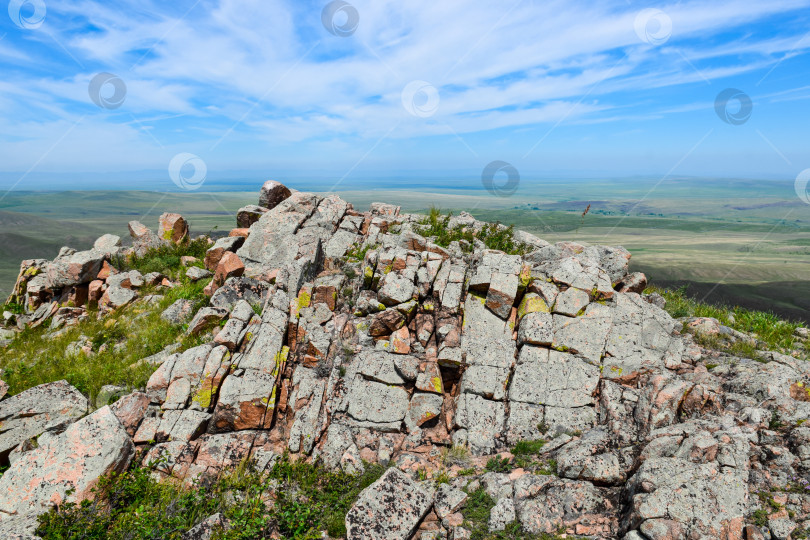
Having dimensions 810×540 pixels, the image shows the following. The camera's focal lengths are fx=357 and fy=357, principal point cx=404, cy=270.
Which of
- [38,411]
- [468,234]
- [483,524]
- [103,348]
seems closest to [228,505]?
[483,524]

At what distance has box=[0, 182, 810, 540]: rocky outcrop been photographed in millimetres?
7254

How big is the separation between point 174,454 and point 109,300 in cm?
1064

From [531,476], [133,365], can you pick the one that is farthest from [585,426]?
[133,365]

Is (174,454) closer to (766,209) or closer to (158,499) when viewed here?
(158,499)

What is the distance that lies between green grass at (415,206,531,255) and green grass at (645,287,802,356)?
6.51m

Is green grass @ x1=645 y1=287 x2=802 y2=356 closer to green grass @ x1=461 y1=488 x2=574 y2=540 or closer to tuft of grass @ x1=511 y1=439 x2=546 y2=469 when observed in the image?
tuft of grass @ x1=511 y1=439 x2=546 y2=469

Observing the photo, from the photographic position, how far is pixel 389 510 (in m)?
7.46

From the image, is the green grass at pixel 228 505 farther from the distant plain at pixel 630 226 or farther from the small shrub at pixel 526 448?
the distant plain at pixel 630 226

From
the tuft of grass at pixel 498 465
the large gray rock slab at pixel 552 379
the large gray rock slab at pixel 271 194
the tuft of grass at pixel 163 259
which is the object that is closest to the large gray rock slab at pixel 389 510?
the tuft of grass at pixel 498 465

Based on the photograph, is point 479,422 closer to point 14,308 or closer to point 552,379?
point 552,379

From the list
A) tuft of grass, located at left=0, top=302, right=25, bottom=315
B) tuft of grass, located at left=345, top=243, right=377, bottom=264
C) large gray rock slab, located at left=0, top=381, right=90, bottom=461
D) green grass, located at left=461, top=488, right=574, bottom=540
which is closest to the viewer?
green grass, located at left=461, top=488, right=574, bottom=540

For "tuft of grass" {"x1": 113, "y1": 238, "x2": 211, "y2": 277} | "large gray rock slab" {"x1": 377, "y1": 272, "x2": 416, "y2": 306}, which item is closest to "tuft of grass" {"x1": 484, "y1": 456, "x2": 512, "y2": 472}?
"large gray rock slab" {"x1": 377, "y1": 272, "x2": 416, "y2": 306}

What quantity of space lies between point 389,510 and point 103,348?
1295 cm

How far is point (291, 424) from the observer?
1049 centimetres
